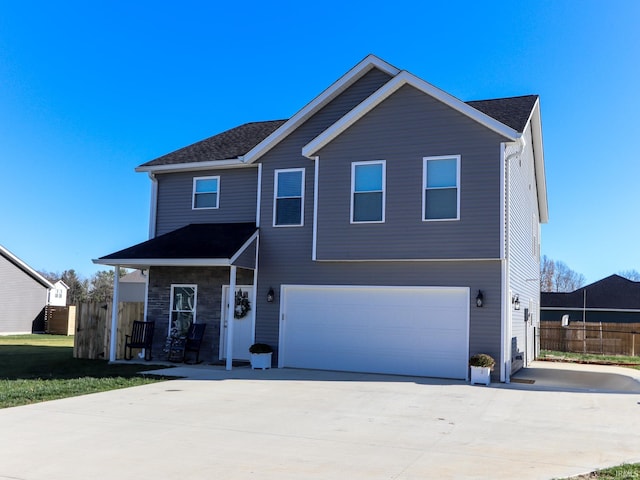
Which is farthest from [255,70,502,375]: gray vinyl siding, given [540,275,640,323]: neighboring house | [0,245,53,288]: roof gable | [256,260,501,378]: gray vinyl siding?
[540,275,640,323]: neighboring house

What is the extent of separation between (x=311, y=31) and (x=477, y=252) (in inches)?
325

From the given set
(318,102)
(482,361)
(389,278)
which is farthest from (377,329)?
(318,102)

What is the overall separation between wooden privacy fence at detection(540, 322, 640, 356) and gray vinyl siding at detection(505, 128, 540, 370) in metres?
3.50

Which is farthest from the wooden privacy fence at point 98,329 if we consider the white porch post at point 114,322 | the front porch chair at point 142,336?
the white porch post at point 114,322

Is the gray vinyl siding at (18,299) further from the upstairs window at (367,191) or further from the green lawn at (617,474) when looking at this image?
the green lawn at (617,474)

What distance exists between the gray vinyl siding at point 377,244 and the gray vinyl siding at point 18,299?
76.1 ft

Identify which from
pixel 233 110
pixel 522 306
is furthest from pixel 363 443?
pixel 233 110

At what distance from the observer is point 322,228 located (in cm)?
1427

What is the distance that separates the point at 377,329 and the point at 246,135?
26.6ft

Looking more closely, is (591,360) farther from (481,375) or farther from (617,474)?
(617,474)

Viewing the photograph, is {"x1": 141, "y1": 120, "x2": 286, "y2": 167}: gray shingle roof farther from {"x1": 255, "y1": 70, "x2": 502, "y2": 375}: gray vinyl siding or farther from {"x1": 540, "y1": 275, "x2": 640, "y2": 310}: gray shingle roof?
{"x1": 540, "y1": 275, "x2": 640, "y2": 310}: gray shingle roof

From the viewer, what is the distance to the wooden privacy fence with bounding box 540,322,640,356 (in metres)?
23.0

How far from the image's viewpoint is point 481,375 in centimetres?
1232

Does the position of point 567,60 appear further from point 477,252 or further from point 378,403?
point 378,403
